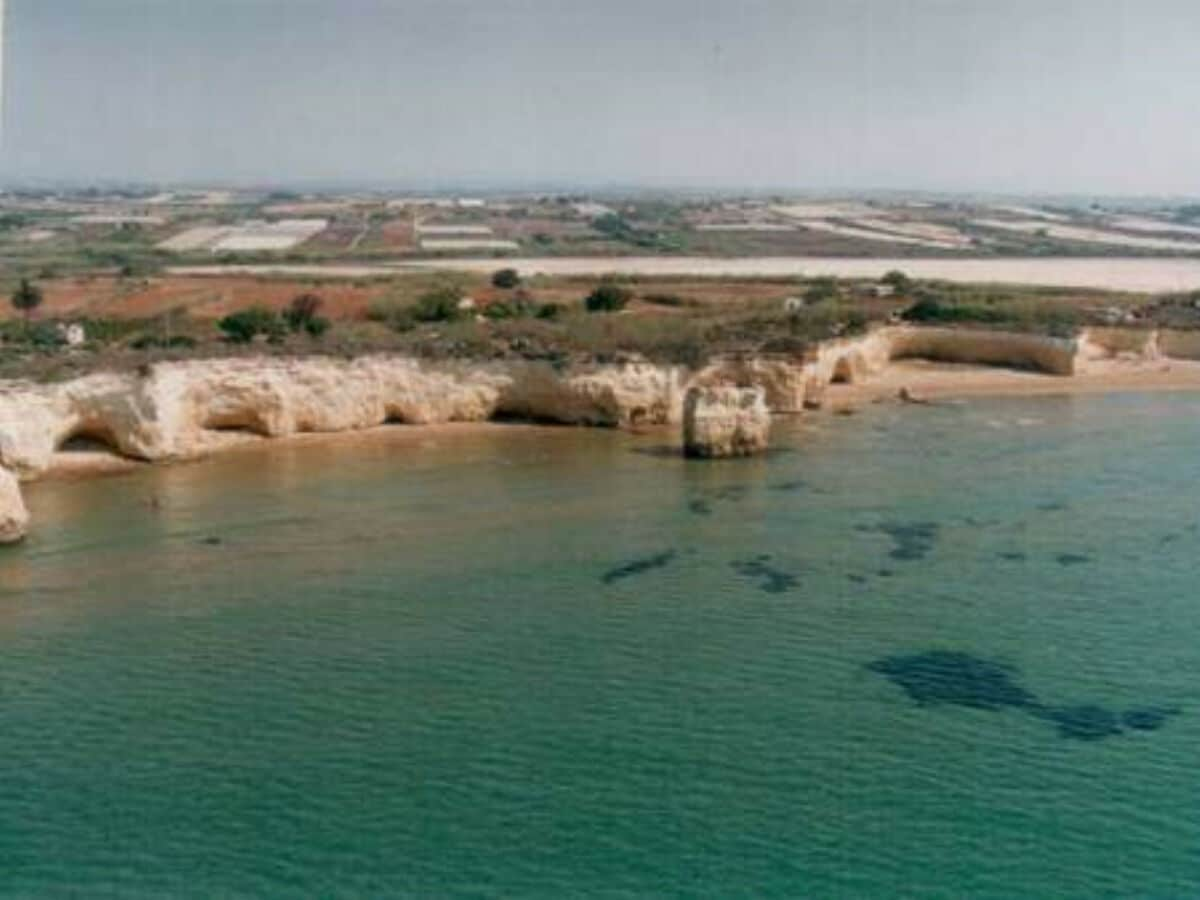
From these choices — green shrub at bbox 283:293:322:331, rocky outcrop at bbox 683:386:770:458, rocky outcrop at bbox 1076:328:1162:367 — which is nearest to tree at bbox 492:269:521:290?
green shrub at bbox 283:293:322:331

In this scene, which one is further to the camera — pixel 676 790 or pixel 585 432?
pixel 585 432

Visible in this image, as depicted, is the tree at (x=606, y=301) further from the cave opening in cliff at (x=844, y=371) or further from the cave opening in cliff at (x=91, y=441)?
the cave opening in cliff at (x=91, y=441)

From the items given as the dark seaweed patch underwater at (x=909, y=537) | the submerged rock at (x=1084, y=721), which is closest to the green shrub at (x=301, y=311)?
the dark seaweed patch underwater at (x=909, y=537)

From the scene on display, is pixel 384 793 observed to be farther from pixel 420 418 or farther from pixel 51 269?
pixel 51 269

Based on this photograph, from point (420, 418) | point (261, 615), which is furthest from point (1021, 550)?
point (420, 418)

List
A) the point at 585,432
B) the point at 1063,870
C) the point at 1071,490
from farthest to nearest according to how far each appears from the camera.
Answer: the point at 585,432
the point at 1071,490
the point at 1063,870

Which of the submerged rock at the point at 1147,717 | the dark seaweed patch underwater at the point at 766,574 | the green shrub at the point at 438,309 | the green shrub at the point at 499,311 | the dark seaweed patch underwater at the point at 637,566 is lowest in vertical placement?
the submerged rock at the point at 1147,717
